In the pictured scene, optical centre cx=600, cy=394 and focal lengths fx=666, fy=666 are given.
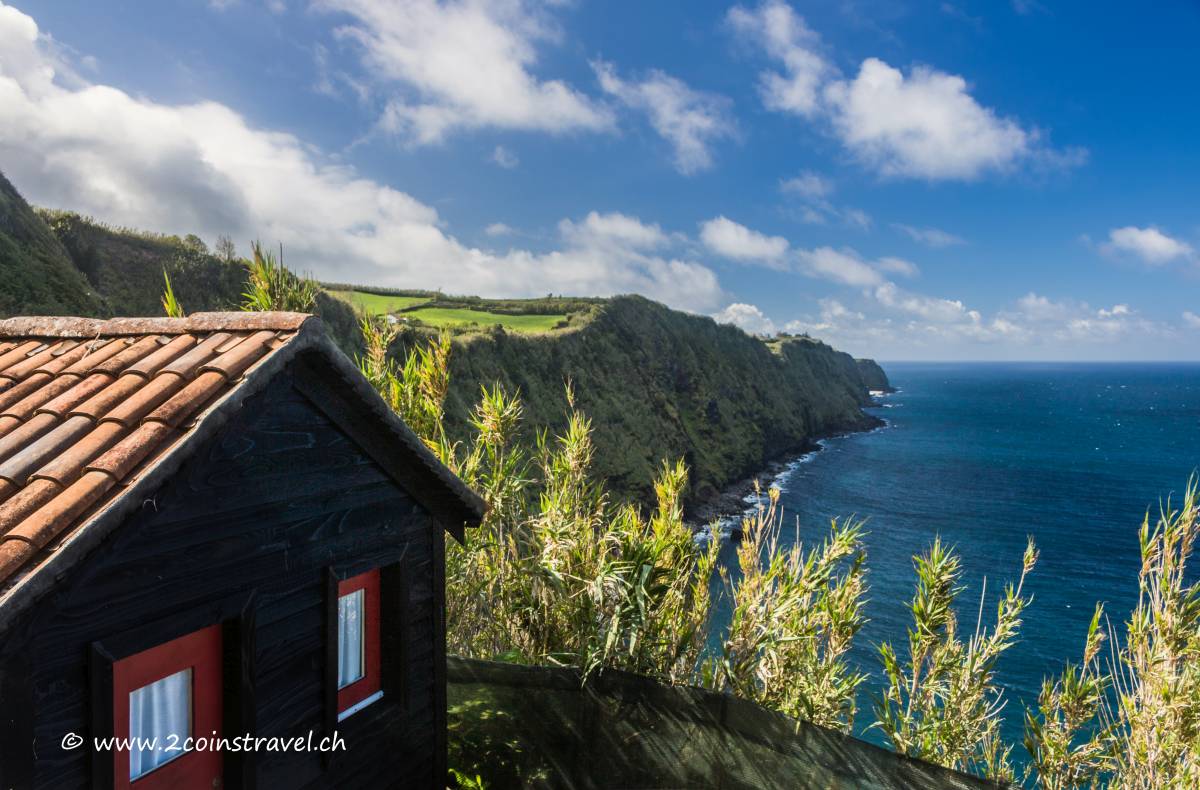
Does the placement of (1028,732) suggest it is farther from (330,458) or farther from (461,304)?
(461,304)

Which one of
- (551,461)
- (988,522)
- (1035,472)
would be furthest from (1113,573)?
(551,461)

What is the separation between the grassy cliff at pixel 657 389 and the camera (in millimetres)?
41562

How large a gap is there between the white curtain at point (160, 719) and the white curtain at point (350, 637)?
3.62ft

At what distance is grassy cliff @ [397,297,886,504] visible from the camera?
41.6 meters

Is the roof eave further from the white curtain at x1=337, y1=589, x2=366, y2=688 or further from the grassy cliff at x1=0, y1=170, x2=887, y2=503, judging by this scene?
the grassy cliff at x1=0, y1=170, x2=887, y2=503

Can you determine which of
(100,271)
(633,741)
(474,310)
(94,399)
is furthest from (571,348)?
(94,399)

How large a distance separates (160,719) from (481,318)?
50.9 m

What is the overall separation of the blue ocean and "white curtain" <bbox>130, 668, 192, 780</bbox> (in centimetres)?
1186

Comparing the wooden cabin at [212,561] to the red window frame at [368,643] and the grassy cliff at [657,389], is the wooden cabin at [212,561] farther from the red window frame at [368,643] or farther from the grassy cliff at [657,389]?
the grassy cliff at [657,389]

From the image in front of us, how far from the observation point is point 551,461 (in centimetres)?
870

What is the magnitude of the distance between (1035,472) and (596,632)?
69793mm

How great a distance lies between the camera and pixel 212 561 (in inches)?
145

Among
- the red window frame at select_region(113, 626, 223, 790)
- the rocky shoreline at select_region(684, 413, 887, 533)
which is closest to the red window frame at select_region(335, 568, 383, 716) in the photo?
the red window frame at select_region(113, 626, 223, 790)

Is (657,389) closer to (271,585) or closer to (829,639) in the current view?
(829,639)
